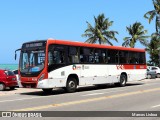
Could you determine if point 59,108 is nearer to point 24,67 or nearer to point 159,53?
point 24,67

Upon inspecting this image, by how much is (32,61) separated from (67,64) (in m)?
2.12

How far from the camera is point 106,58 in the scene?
2634cm

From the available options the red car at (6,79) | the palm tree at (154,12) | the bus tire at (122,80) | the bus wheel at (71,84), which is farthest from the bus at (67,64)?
the palm tree at (154,12)

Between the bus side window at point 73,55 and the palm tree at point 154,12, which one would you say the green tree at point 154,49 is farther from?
the bus side window at point 73,55

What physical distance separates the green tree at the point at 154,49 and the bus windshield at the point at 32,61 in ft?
163

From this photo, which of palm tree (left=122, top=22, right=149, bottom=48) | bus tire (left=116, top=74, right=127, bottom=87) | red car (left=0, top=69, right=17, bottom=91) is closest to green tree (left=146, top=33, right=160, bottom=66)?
palm tree (left=122, top=22, right=149, bottom=48)

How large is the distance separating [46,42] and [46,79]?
6.83 feet

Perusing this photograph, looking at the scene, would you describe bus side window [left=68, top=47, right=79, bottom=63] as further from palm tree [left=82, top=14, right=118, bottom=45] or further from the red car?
palm tree [left=82, top=14, right=118, bottom=45]

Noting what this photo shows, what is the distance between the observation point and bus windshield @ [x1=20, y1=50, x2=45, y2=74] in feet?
69.4

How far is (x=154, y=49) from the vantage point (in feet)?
230

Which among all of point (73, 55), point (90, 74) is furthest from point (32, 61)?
point (90, 74)

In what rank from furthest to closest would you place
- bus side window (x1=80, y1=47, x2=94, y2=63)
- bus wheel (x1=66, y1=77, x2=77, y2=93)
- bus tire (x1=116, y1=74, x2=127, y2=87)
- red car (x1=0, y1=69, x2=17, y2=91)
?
bus tire (x1=116, y1=74, x2=127, y2=87) → red car (x1=0, y1=69, x2=17, y2=91) → bus side window (x1=80, y1=47, x2=94, y2=63) → bus wheel (x1=66, y1=77, x2=77, y2=93)

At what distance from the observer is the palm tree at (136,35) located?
230 feet

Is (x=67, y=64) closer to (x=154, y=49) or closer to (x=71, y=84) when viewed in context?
(x=71, y=84)
